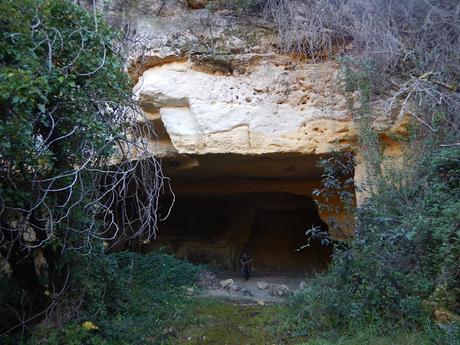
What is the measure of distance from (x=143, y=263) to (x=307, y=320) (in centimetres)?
Result: 350

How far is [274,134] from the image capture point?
22.5 feet

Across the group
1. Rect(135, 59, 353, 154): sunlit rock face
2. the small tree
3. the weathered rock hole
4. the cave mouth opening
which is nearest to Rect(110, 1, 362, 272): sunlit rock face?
Rect(135, 59, 353, 154): sunlit rock face

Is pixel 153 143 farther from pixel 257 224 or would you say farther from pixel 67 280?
pixel 257 224

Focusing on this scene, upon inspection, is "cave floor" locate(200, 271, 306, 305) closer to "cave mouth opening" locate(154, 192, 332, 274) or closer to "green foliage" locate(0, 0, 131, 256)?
"cave mouth opening" locate(154, 192, 332, 274)

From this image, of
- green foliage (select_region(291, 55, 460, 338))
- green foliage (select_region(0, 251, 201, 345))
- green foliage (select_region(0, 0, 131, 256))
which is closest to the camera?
green foliage (select_region(0, 0, 131, 256))

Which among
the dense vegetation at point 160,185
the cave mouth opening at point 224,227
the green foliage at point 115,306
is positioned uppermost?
the dense vegetation at point 160,185

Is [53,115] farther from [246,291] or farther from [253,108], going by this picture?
[246,291]

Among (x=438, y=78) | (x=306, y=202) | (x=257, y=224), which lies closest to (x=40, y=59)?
(x=438, y=78)


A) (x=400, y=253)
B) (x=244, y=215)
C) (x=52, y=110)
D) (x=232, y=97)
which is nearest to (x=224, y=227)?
(x=244, y=215)

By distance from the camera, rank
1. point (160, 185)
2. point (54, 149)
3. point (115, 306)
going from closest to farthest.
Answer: point (54, 149)
point (160, 185)
point (115, 306)

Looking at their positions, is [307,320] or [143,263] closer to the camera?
[307,320]

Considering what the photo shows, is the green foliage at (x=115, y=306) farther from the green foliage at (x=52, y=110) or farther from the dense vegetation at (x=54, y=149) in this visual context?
the green foliage at (x=52, y=110)

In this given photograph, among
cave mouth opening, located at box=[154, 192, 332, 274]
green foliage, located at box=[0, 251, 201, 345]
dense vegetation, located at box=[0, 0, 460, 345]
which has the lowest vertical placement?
cave mouth opening, located at box=[154, 192, 332, 274]

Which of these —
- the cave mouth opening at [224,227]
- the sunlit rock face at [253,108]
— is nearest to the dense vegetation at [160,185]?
the sunlit rock face at [253,108]
